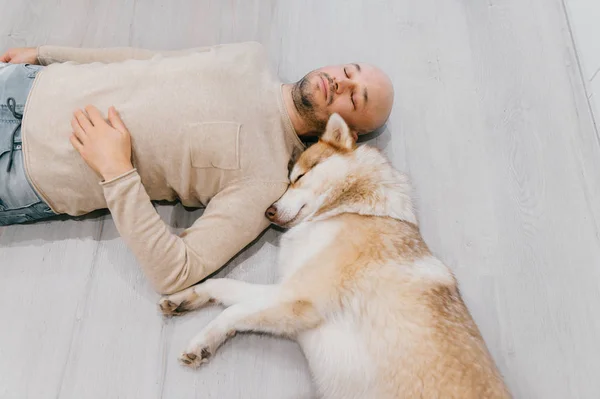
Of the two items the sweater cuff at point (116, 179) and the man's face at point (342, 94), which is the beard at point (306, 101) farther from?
the sweater cuff at point (116, 179)

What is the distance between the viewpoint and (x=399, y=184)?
197 centimetres

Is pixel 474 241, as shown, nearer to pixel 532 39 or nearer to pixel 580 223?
pixel 580 223

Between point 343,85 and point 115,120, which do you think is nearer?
point 115,120

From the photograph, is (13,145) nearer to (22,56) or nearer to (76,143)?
(76,143)

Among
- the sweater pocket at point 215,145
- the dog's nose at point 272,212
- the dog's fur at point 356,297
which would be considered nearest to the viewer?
the dog's fur at point 356,297

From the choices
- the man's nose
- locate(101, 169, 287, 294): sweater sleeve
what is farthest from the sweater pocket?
the man's nose

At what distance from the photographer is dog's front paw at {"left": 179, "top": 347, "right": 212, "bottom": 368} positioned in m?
1.80

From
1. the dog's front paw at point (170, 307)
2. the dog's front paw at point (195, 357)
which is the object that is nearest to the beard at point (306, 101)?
the dog's front paw at point (170, 307)

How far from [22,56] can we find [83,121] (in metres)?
0.77

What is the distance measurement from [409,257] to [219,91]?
3.18 ft

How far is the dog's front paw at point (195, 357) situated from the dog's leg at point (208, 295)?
0.18 m

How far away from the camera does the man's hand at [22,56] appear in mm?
2174

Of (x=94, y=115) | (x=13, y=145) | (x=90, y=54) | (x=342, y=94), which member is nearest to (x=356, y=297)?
(x=342, y=94)

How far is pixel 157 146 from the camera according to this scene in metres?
1.79
